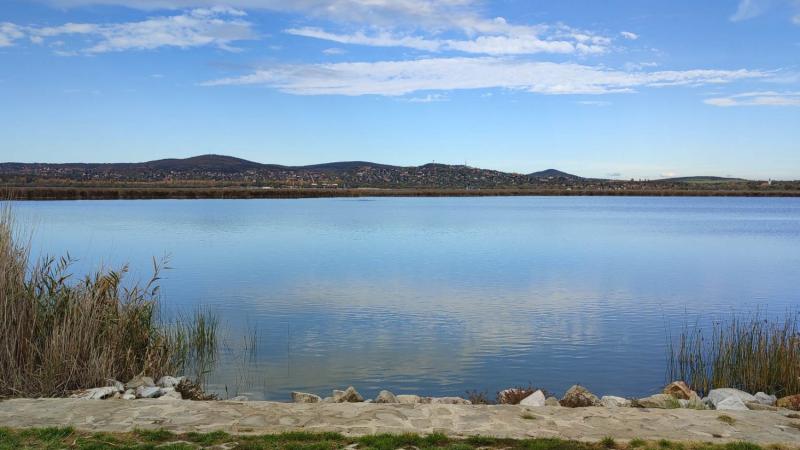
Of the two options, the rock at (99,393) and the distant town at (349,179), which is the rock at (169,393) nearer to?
the rock at (99,393)

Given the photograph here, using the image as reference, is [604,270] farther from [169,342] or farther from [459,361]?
[169,342]

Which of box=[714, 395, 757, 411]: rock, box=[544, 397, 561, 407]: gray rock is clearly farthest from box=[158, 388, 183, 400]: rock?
box=[714, 395, 757, 411]: rock

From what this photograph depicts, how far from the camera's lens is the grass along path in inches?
275

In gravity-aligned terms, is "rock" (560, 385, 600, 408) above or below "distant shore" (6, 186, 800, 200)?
below

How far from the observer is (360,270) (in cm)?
2728

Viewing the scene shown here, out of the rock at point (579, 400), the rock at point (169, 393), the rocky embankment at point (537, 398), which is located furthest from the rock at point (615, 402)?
the rock at point (169, 393)

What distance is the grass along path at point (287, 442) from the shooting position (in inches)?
275

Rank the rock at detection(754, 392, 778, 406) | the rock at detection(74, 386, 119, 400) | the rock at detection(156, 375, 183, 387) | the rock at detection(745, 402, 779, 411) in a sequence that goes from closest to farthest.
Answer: the rock at detection(745, 402, 779, 411) < the rock at detection(74, 386, 119, 400) < the rock at detection(754, 392, 778, 406) < the rock at detection(156, 375, 183, 387)

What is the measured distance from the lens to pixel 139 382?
33.9ft

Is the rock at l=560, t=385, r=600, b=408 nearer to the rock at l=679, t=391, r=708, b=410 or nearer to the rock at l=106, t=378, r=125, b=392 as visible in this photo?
the rock at l=679, t=391, r=708, b=410

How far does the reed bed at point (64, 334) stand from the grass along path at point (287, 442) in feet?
8.12

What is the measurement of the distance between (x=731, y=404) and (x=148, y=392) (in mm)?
7672

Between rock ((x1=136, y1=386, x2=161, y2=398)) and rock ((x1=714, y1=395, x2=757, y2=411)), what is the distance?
7310 millimetres

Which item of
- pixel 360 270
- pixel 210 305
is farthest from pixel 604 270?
pixel 210 305
